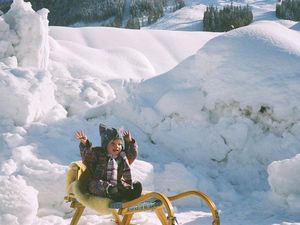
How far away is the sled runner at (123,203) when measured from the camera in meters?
3.24

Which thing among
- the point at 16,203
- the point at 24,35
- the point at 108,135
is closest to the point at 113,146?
the point at 108,135

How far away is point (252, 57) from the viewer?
6621 millimetres

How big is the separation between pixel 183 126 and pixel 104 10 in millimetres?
73118

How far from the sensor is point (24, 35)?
855 cm

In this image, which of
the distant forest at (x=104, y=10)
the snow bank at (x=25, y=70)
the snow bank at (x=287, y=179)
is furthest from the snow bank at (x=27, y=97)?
the distant forest at (x=104, y=10)

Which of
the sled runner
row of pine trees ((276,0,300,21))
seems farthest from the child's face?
row of pine trees ((276,0,300,21))

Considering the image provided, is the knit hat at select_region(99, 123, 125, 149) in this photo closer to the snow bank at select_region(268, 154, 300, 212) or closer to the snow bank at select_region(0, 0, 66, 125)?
the snow bank at select_region(268, 154, 300, 212)

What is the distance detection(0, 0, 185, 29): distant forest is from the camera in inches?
2918

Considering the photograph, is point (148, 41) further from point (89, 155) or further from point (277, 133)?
point (89, 155)

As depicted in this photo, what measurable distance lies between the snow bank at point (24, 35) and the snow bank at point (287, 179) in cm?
521

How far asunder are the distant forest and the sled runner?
222ft

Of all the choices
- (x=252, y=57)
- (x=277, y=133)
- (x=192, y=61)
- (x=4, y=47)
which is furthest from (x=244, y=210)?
(x=4, y=47)

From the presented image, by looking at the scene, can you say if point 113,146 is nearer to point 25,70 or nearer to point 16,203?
point 16,203

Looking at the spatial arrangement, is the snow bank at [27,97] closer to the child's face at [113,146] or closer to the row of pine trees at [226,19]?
the child's face at [113,146]
